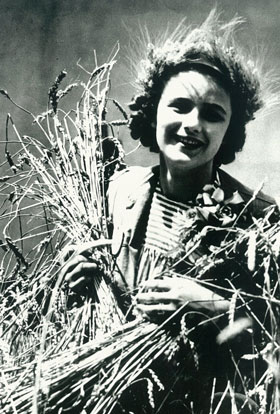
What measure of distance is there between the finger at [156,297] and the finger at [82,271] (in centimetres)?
20

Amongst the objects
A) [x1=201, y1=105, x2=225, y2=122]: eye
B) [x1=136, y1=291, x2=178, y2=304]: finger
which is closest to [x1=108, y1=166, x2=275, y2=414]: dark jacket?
[x1=136, y1=291, x2=178, y2=304]: finger

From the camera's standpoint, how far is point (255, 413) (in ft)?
4.02

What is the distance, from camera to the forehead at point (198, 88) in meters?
1.66

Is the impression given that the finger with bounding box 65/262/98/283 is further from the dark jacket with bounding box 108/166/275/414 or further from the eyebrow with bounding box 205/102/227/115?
the eyebrow with bounding box 205/102/227/115

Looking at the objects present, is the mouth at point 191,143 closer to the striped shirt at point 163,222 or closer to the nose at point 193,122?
the nose at point 193,122

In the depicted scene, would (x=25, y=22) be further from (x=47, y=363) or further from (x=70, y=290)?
(x=47, y=363)

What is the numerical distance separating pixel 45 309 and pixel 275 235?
0.77 meters

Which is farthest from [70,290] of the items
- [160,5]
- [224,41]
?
[160,5]

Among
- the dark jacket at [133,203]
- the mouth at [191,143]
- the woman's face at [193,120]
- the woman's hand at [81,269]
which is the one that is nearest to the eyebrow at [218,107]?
the woman's face at [193,120]

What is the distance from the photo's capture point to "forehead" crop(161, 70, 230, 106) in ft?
5.44

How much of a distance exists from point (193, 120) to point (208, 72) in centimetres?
15

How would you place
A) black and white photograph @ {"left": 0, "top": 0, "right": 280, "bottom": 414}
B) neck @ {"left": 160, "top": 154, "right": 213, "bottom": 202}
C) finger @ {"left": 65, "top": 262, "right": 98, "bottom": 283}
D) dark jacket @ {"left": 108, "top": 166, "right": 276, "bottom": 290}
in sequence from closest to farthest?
black and white photograph @ {"left": 0, "top": 0, "right": 280, "bottom": 414}
finger @ {"left": 65, "top": 262, "right": 98, "bottom": 283}
dark jacket @ {"left": 108, "top": 166, "right": 276, "bottom": 290}
neck @ {"left": 160, "top": 154, "right": 213, "bottom": 202}

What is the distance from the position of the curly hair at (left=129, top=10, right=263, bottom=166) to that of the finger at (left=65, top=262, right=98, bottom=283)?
572 millimetres

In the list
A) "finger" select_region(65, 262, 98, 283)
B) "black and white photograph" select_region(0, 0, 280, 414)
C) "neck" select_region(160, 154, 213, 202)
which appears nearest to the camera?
"black and white photograph" select_region(0, 0, 280, 414)
